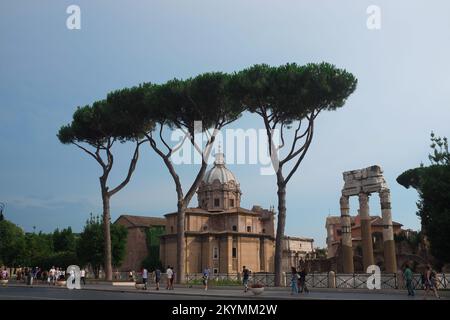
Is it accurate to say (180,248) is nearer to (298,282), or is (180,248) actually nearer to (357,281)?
(298,282)

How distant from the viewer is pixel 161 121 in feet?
115

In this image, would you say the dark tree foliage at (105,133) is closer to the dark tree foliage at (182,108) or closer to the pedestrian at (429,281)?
the dark tree foliage at (182,108)

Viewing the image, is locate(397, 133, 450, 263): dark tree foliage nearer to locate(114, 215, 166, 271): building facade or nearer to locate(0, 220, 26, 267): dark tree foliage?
locate(114, 215, 166, 271): building facade

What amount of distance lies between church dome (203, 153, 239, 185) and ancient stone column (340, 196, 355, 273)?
3393cm

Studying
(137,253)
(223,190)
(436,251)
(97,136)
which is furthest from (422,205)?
(137,253)

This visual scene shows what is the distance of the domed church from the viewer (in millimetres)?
62031

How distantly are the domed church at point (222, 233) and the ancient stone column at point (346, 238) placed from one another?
25.3 m

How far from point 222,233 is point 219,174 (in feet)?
39.9

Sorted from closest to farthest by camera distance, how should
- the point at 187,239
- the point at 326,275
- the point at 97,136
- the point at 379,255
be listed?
the point at 326,275 → the point at 97,136 → the point at 379,255 → the point at 187,239

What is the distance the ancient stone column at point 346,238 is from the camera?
37.2 metres

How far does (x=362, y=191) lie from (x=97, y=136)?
67.1 feet

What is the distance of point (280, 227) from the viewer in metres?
29.1

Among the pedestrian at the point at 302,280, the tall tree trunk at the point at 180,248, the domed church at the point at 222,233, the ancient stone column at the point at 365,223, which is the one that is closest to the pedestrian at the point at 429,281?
the pedestrian at the point at 302,280
